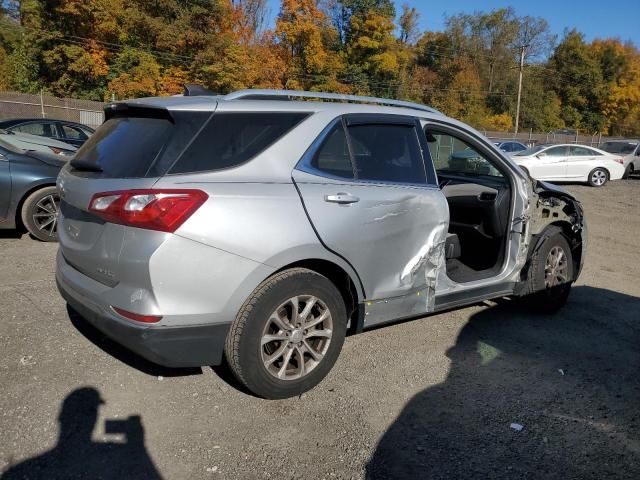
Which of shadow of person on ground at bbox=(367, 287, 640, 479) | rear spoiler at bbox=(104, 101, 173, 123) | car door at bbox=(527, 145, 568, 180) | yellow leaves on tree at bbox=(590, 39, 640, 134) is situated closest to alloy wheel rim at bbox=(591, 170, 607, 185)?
car door at bbox=(527, 145, 568, 180)

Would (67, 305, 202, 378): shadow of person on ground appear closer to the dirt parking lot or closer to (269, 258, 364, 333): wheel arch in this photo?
the dirt parking lot

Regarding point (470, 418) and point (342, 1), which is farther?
point (342, 1)

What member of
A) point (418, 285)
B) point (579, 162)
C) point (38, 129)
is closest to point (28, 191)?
point (418, 285)

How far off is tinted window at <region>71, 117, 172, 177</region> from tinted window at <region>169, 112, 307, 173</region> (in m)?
0.18

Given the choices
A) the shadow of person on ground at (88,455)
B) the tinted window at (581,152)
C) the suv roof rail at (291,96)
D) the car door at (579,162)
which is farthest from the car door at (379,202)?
the tinted window at (581,152)

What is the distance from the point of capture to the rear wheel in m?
19.2

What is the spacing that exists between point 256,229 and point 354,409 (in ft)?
4.15

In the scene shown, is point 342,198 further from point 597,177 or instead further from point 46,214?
point 597,177

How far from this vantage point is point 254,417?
3119 mm

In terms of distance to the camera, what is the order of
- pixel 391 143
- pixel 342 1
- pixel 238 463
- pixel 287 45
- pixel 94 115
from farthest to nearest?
pixel 342 1
pixel 287 45
pixel 94 115
pixel 391 143
pixel 238 463

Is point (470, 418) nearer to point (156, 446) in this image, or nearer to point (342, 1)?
point (156, 446)

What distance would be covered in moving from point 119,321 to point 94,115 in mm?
30795

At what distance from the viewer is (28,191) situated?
665 centimetres

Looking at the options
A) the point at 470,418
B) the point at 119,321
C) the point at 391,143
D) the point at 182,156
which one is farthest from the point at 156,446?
the point at 391,143
